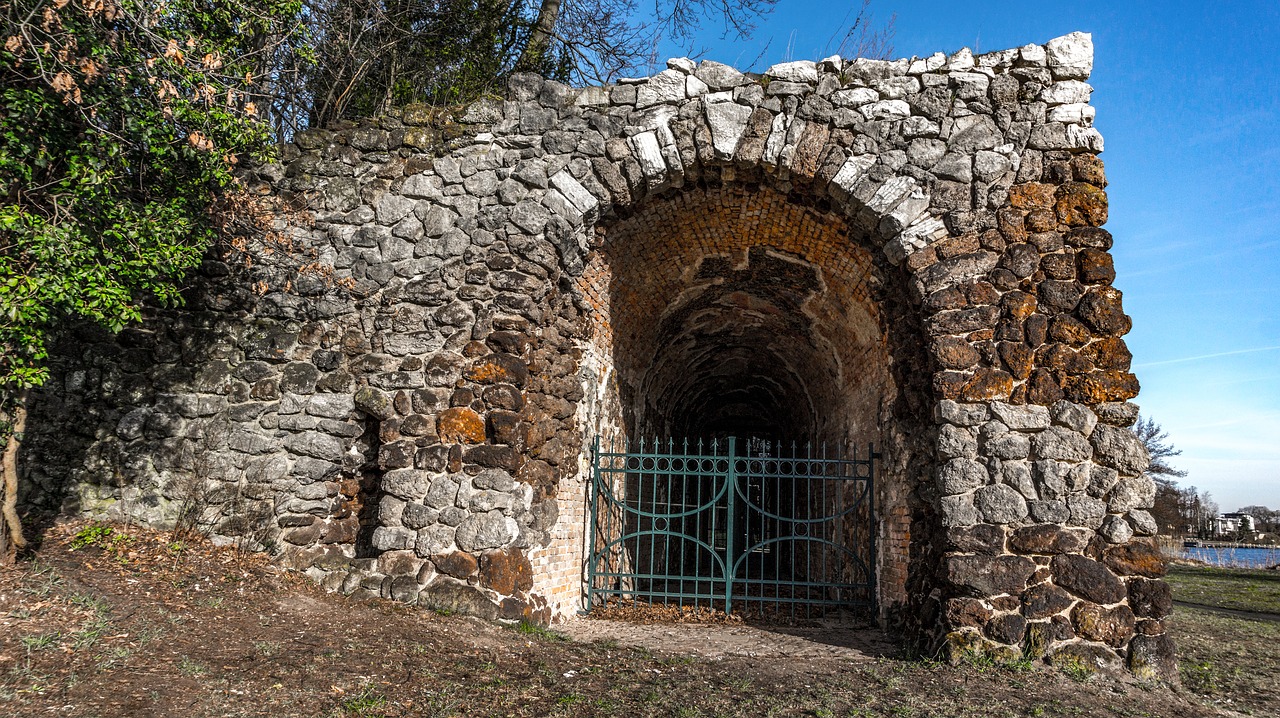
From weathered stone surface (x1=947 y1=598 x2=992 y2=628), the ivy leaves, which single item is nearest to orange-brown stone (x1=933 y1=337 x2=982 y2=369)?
weathered stone surface (x1=947 y1=598 x2=992 y2=628)

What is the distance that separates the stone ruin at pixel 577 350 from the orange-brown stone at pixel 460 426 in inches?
0.7

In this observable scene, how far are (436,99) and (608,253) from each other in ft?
10.2

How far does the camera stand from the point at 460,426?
5934mm

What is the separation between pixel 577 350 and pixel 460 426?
4.79ft

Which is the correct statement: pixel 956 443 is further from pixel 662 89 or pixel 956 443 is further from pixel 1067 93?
pixel 662 89

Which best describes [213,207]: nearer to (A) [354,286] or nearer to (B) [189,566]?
(A) [354,286]

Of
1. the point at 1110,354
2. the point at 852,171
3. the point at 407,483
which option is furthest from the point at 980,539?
the point at 407,483

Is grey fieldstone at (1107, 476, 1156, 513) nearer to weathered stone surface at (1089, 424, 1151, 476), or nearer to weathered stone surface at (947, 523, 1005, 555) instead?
weathered stone surface at (1089, 424, 1151, 476)

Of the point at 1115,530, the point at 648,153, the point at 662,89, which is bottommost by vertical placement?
the point at 1115,530

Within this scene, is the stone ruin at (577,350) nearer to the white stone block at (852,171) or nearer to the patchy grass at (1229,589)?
the white stone block at (852,171)

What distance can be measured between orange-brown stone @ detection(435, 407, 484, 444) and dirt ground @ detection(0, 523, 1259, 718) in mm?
1306

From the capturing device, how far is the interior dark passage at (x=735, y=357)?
23.1ft

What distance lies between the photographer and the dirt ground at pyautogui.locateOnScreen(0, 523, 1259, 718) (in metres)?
3.70

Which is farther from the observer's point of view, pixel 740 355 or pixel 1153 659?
pixel 740 355
